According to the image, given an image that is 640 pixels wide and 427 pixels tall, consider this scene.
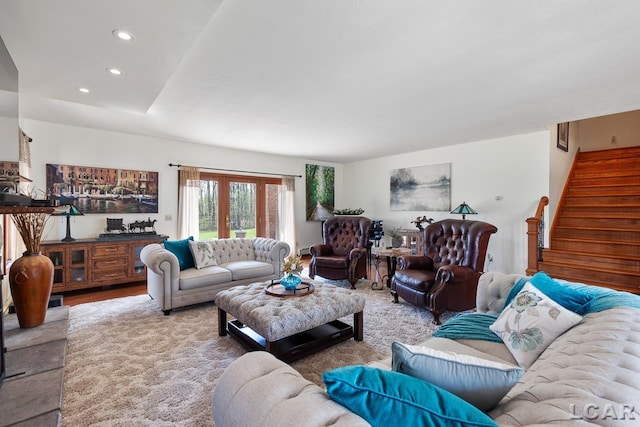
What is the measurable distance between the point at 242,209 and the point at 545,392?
5.95 m

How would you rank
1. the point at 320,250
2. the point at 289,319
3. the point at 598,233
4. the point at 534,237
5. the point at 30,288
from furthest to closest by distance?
the point at 320,250
the point at 598,233
the point at 534,237
the point at 30,288
the point at 289,319

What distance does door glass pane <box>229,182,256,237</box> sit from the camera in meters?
6.20

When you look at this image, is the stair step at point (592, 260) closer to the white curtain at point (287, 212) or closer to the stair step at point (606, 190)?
the stair step at point (606, 190)

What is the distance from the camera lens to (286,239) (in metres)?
6.87

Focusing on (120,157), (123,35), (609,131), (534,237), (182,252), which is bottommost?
(182,252)

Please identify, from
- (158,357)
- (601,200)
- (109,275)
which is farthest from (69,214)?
(601,200)

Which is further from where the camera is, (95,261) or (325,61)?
(95,261)

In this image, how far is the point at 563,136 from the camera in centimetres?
541

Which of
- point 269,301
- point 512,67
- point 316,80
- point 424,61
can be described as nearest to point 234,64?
point 316,80

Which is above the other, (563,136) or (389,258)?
(563,136)

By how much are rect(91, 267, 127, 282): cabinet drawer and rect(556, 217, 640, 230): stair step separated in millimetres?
7220

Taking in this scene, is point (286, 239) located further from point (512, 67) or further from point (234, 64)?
point (512, 67)

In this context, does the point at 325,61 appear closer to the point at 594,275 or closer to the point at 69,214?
the point at 69,214

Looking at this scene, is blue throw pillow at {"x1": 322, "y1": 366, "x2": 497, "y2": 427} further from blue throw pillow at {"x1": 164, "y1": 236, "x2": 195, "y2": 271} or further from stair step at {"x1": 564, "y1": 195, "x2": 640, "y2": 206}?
stair step at {"x1": 564, "y1": 195, "x2": 640, "y2": 206}
